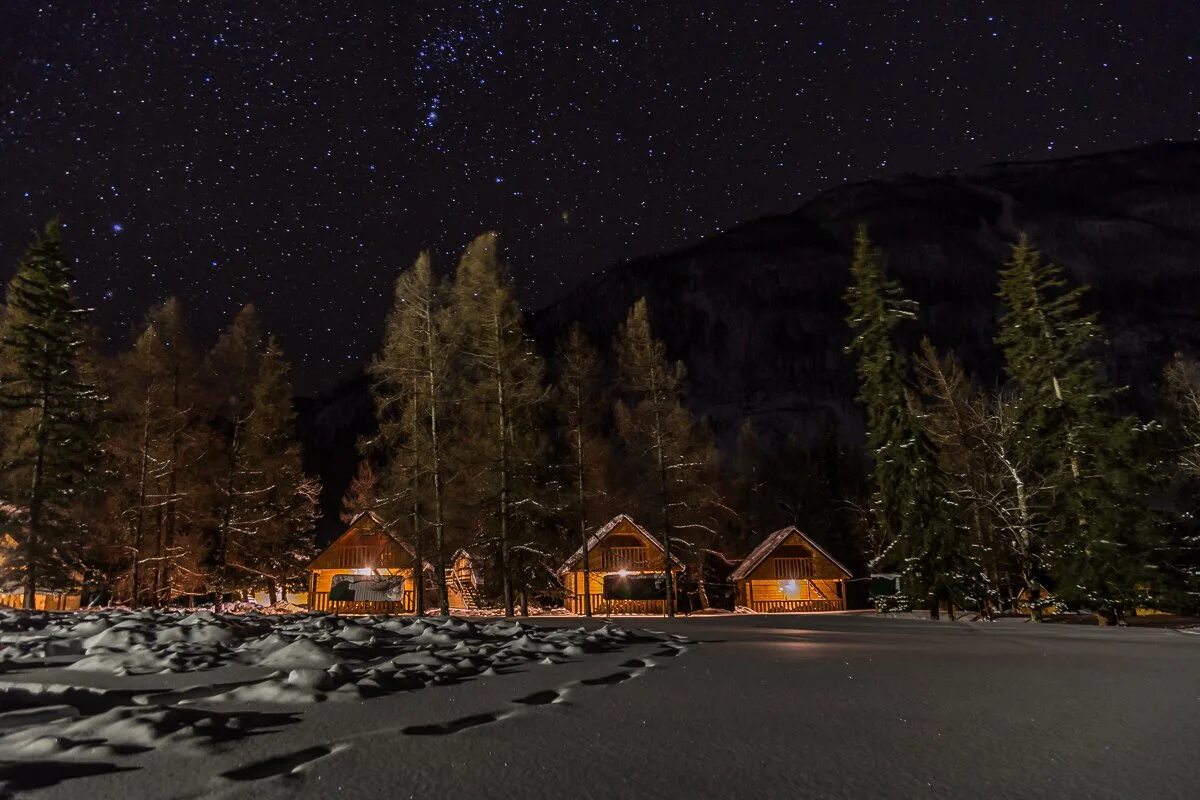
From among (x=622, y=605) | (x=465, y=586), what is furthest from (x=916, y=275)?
(x=465, y=586)

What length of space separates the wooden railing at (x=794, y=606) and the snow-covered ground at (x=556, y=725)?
3753cm

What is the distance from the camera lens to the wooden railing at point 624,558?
40469 mm

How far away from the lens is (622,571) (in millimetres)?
40188

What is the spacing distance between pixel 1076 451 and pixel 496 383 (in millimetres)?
20565

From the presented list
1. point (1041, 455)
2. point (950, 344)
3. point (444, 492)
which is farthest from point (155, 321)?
point (950, 344)

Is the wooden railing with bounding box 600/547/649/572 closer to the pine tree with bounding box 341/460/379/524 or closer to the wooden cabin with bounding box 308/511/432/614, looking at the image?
the wooden cabin with bounding box 308/511/432/614

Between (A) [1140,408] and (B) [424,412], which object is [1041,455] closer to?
(B) [424,412]

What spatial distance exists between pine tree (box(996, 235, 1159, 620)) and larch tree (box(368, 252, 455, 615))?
21.3 meters

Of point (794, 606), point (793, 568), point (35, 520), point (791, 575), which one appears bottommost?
point (794, 606)

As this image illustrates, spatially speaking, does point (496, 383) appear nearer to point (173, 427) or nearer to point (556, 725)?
point (173, 427)

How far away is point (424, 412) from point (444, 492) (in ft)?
10.4

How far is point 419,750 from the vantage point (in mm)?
Result: 2928

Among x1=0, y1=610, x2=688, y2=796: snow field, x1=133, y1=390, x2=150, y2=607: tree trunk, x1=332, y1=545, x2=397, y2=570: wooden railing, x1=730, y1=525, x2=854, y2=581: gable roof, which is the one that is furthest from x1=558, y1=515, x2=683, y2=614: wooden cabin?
x1=0, y1=610, x2=688, y2=796: snow field

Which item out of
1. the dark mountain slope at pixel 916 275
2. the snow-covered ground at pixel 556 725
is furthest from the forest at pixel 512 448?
the dark mountain slope at pixel 916 275
